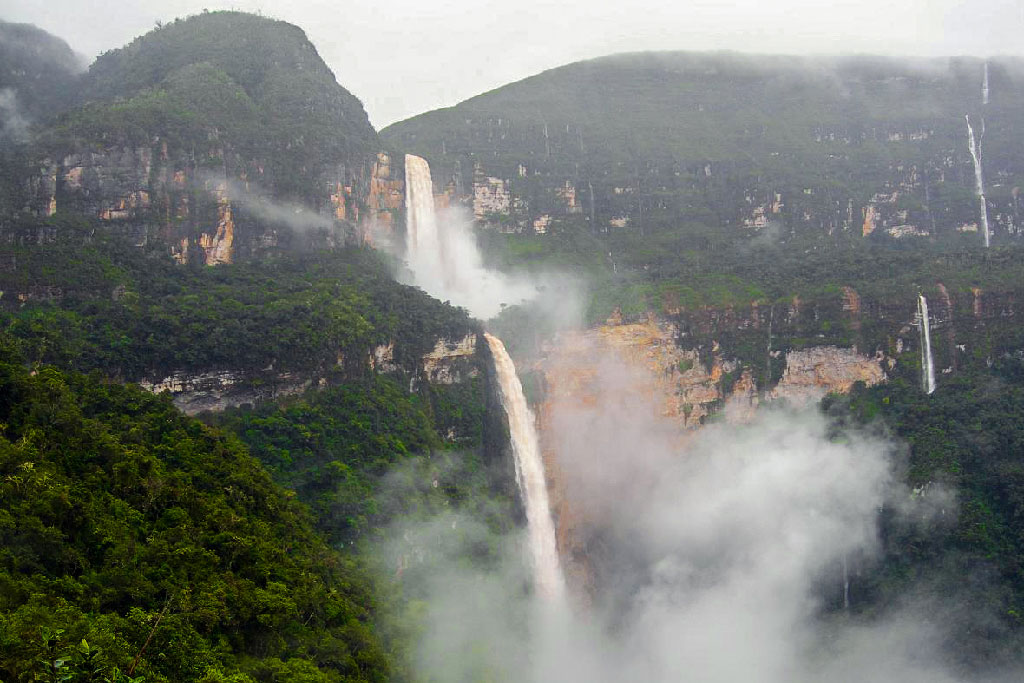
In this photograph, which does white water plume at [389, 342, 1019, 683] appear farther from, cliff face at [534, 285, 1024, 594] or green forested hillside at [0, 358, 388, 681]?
green forested hillside at [0, 358, 388, 681]

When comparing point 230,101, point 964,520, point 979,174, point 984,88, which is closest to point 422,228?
point 230,101

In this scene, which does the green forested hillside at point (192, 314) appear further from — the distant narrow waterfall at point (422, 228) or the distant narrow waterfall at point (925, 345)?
the distant narrow waterfall at point (925, 345)

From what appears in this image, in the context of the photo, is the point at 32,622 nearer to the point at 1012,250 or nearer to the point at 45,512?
the point at 45,512

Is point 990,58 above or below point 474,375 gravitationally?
above

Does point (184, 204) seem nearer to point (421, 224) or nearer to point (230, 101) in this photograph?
point (230, 101)

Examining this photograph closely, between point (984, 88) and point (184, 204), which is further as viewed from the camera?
point (984, 88)

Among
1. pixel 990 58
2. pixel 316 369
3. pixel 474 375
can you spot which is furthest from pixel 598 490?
pixel 990 58

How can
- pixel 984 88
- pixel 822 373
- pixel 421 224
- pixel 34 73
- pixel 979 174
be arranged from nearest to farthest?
pixel 822 373 → pixel 421 224 → pixel 34 73 → pixel 979 174 → pixel 984 88
